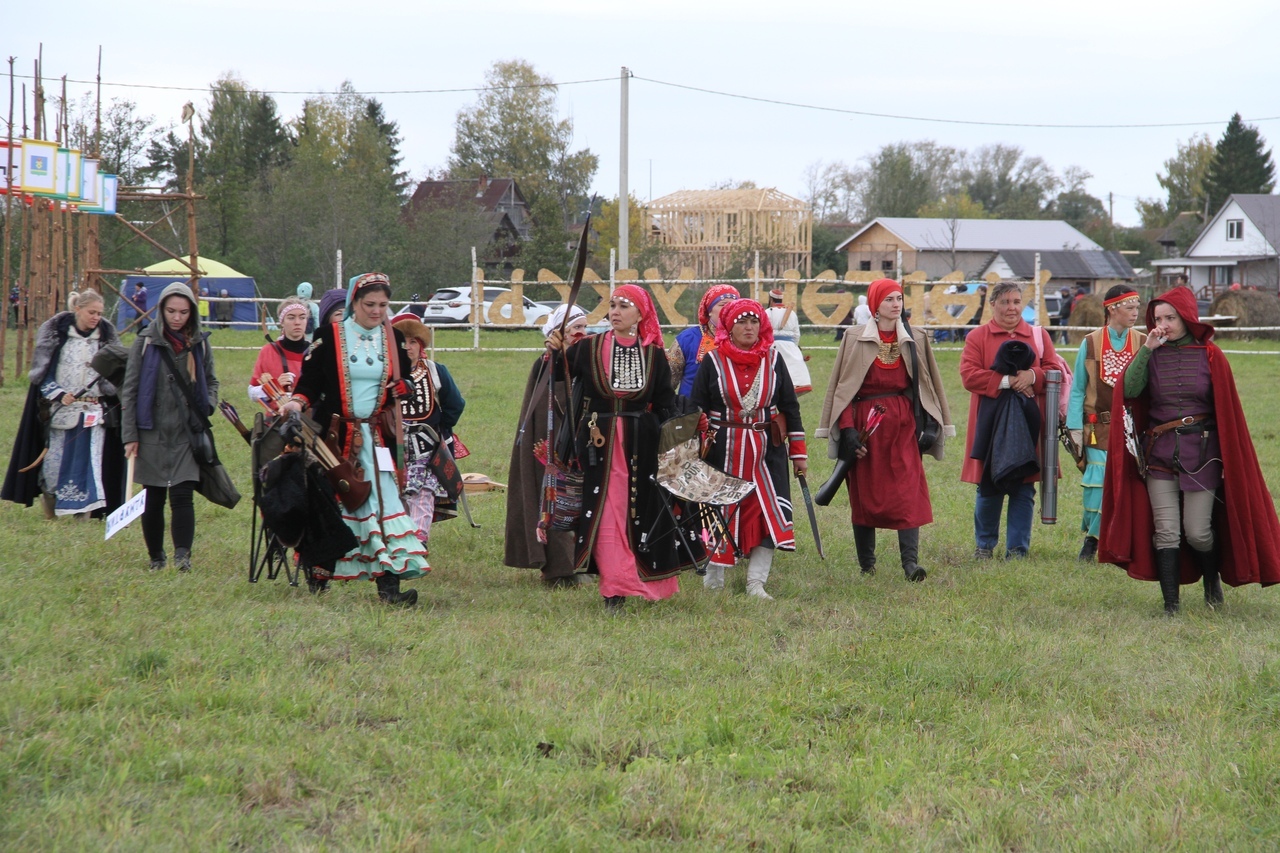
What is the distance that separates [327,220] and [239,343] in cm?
924

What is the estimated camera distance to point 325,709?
4629mm

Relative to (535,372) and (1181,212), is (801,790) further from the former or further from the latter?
(1181,212)

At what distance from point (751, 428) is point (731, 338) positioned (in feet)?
1.69

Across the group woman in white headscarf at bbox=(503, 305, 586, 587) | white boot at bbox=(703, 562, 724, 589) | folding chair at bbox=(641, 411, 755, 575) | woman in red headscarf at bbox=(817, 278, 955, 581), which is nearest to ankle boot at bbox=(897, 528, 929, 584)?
woman in red headscarf at bbox=(817, 278, 955, 581)

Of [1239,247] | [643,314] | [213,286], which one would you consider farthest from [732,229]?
[1239,247]

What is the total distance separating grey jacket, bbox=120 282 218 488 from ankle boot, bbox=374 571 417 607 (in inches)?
58.3

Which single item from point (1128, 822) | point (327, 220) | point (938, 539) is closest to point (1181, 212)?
point (327, 220)

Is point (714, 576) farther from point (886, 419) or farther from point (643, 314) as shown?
point (643, 314)

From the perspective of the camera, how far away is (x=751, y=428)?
Result: 7176mm

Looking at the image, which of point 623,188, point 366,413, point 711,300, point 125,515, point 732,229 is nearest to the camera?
point 366,413

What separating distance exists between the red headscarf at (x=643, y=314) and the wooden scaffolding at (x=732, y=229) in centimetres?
2525

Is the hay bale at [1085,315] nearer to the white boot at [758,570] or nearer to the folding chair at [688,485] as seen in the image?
the white boot at [758,570]

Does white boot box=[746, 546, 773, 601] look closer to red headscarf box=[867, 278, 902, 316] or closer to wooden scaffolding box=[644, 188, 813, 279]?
red headscarf box=[867, 278, 902, 316]

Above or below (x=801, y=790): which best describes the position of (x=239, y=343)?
above
